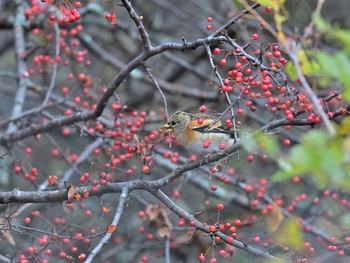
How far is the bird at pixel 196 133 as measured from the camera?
5.50m

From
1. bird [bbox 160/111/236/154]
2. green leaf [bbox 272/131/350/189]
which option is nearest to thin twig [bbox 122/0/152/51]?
bird [bbox 160/111/236/154]

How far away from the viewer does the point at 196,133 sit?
5883 millimetres

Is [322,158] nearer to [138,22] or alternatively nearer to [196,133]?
[138,22]

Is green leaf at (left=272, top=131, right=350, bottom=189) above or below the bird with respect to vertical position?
below

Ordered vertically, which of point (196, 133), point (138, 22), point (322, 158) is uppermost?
point (196, 133)

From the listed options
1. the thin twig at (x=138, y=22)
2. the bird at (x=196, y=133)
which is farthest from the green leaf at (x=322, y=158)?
the bird at (x=196, y=133)

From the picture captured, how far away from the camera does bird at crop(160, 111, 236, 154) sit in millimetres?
5504

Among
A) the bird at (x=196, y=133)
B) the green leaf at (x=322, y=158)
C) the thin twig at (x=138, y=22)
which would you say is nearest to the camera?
the green leaf at (x=322, y=158)

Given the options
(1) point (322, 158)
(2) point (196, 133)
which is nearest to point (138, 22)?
(2) point (196, 133)

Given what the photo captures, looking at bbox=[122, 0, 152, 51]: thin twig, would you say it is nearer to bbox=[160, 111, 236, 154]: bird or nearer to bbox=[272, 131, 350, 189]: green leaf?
bbox=[160, 111, 236, 154]: bird

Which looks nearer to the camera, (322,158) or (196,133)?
(322,158)

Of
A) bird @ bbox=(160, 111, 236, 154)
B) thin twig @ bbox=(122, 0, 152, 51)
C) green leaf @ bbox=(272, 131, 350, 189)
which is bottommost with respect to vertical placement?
green leaf @ bbox=(272, 131, 350, 189)

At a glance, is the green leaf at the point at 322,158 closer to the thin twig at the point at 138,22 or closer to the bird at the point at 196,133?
the thin twig at the point at 138,22

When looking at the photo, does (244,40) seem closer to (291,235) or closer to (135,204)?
(135,204)
